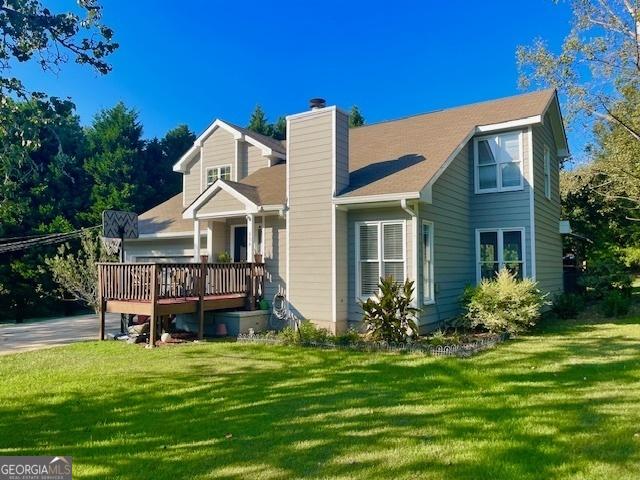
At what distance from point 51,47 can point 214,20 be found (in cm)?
1399

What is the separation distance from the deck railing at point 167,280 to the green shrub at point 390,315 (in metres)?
3.77

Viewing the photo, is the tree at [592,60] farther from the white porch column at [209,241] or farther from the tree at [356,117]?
the tree at [356,117]

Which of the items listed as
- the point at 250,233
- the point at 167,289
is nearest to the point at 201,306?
the point at 167,289

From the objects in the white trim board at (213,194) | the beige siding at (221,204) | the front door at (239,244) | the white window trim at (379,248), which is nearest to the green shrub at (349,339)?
the white window trim at (379,248)

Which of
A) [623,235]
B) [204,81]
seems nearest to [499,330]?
[623,235]

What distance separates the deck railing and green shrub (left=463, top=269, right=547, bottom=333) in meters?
5.74

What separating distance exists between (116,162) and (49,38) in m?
19.6

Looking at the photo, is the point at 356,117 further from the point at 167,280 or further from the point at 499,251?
the point at 167,280

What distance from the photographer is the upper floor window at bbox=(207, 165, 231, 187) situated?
16141mm

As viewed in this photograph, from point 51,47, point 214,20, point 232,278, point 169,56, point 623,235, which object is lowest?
point 232,278

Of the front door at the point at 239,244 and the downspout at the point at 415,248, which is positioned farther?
the front door at the point at 239,244

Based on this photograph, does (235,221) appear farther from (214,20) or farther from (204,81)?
(204,81)

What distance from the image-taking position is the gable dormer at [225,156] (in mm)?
15539

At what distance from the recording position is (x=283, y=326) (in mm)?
11289
